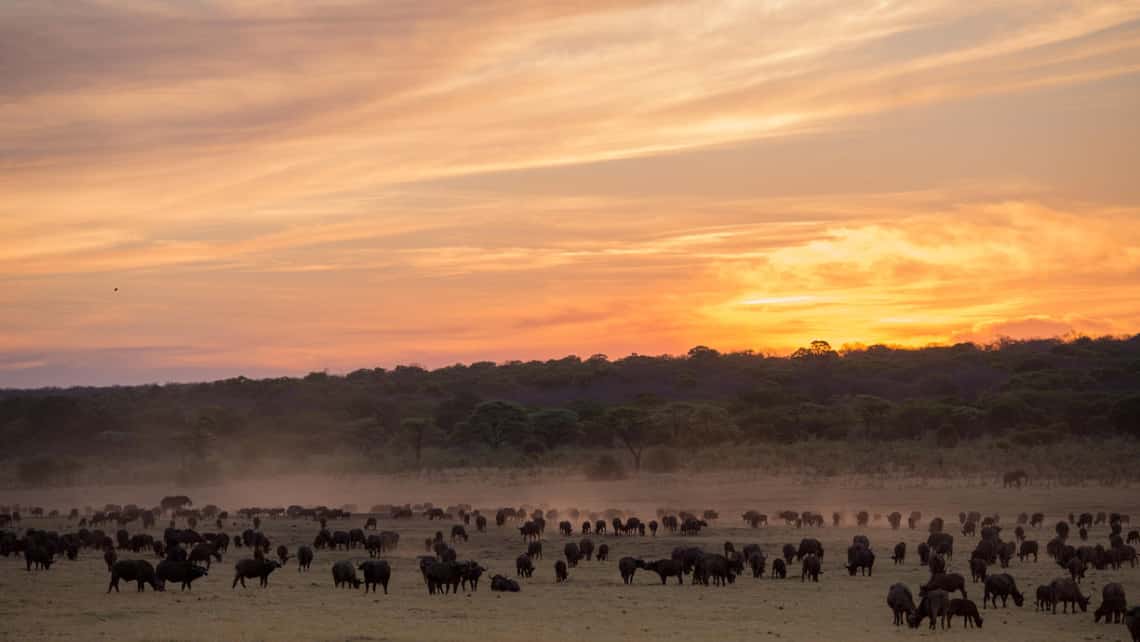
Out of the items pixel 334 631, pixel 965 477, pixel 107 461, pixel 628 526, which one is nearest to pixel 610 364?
pixel 107 461

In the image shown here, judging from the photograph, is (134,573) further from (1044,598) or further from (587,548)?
(1044,598)

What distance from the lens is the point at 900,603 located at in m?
26.4

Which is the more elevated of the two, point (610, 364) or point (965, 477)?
point (610, 364)

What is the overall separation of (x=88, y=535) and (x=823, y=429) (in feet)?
202

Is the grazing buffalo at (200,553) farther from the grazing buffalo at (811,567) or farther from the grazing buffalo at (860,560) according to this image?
the grazing buffalo at (860,560)

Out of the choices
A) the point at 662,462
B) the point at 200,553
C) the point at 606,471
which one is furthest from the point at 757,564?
the point at 662,462

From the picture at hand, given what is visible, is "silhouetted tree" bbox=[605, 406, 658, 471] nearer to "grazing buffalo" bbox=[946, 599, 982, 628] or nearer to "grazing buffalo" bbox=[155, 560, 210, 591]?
"grazing buffalo" bbox=[155, 560, 210, 591]

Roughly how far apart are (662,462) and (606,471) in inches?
182

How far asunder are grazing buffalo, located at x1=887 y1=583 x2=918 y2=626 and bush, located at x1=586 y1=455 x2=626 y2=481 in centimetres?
5311

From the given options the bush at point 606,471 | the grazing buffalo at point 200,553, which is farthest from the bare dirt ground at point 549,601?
the bush at point 606,471

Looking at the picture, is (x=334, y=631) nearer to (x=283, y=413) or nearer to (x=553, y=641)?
(x=553, y=641)

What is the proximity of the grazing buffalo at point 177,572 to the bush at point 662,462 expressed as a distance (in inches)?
2014

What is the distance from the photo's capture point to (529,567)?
A: 36062 millimetres

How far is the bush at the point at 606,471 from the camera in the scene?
8019cm
